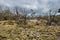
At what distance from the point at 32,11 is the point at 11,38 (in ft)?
93.8

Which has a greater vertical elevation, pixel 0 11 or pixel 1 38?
pixel 1 38

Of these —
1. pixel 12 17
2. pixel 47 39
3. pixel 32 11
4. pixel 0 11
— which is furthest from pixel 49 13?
pixel 47 39

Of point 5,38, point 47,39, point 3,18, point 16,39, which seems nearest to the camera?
point 16,39

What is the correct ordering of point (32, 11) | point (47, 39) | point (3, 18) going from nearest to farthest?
point (47, 39) < point (32, 11) < point (3, 18)

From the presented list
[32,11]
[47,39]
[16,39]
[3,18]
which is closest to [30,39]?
[16,39]

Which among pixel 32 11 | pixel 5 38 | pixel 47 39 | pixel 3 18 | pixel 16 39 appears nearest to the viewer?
pixel 16 39

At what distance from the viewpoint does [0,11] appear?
47.4m

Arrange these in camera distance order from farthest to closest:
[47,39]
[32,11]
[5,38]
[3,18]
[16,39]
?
[3,18] → [32,11] → [47,39] → [5,38] → [16,39]

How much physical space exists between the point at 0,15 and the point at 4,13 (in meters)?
1.75

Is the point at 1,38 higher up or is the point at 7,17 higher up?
the point at 1,38

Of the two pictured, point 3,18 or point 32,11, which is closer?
point 32,11

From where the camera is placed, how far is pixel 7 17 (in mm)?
47156

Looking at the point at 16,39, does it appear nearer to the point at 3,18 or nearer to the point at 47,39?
the point at 47,39

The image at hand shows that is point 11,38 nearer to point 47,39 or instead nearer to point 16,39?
point 16,39
